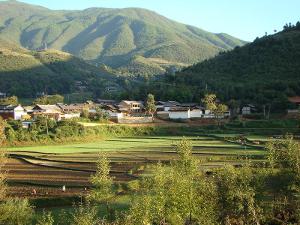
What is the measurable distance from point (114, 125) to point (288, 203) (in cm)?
6141

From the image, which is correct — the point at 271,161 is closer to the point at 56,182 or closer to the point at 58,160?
the point at 56,182

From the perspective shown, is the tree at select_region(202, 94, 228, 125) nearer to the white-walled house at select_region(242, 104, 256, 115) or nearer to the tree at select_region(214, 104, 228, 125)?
the tree at select_region(214, 104, 228, 125)

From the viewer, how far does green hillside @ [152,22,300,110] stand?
370 ft

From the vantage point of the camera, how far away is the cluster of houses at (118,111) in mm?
98312

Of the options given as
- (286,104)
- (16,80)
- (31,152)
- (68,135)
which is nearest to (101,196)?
(31,152)

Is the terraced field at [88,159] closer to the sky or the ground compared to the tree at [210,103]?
closer to the ground

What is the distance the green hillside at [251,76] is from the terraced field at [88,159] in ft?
115

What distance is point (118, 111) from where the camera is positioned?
107938mm

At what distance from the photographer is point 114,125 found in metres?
91.9

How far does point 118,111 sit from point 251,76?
146 ft

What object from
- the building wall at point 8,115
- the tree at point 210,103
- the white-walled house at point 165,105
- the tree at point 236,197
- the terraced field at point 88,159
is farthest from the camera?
the white-walled house at point 165,105

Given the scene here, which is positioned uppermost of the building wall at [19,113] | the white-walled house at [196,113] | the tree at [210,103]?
the tree at [210,103]

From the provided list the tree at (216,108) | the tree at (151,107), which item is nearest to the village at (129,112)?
the tree at (216,108)

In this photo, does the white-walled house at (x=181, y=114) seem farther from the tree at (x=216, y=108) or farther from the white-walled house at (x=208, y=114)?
the tree at (x=216, y=108)
